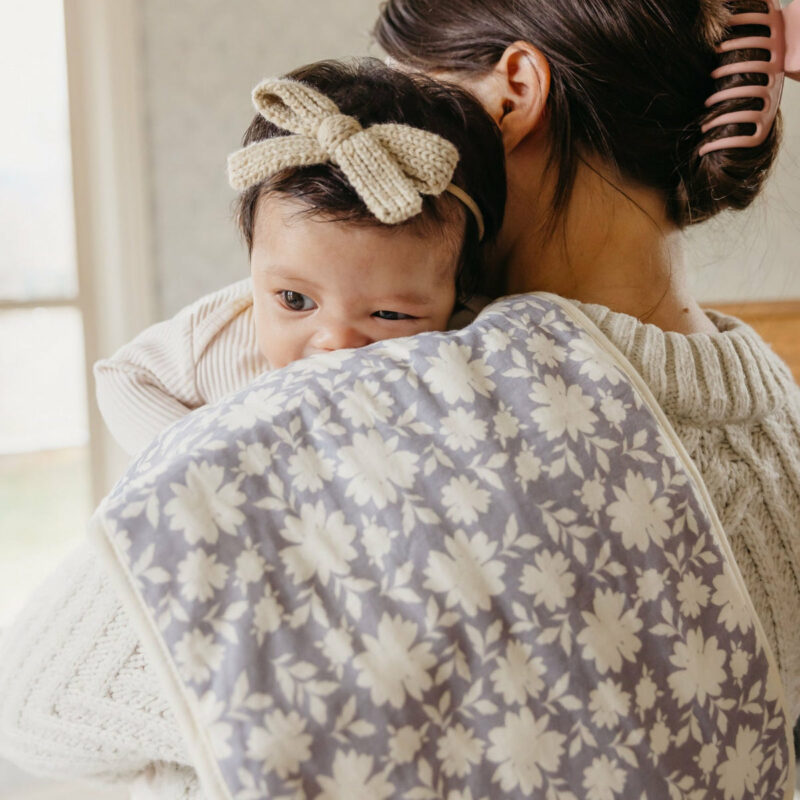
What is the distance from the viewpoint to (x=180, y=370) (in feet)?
3.59

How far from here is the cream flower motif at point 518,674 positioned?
60cm

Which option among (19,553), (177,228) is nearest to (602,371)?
(177,228)

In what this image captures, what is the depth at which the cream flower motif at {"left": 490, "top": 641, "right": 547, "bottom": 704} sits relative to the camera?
0.60 meters

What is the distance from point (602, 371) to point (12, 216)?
197 centimetres

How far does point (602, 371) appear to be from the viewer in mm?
695

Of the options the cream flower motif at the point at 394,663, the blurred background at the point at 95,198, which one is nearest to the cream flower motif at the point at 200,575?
the cream flower motif at the point at 394,663

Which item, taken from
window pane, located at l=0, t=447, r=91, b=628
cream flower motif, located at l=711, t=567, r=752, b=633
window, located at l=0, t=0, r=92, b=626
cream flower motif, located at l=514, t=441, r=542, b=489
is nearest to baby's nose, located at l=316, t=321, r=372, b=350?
cream flower motif, located at l=514, t=441, r=542, b=489

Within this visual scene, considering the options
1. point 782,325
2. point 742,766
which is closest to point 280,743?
point 742,766

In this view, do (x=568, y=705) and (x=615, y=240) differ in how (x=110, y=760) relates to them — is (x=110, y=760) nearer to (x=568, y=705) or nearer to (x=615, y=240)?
(x=568, y=705)

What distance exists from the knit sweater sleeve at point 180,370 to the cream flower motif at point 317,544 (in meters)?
0.53

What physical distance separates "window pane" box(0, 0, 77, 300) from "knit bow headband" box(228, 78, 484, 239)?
1565 millimetres

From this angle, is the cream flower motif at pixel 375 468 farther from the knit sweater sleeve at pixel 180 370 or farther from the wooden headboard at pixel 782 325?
the wooden headboard at pixel 782 325

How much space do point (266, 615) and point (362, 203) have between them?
1.50 feet

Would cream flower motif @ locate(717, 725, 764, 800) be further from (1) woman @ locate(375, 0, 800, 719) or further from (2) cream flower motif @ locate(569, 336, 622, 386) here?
(2) cream flower motif @ locate(569, 336, 622, 386)
